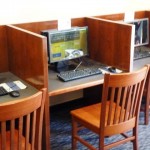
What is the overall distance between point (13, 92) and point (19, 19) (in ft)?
2.91

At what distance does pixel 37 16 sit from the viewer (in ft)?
9.14

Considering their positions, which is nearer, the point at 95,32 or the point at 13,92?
the point at 13,92

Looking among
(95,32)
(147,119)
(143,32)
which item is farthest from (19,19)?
(147,119)

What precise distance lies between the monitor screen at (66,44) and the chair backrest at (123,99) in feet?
2.15

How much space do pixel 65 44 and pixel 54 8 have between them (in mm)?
500

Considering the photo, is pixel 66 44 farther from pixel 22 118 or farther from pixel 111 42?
pixel 22 118

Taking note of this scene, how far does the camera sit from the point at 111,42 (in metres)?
2.60

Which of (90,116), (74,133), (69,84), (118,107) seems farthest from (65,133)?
(118,107)

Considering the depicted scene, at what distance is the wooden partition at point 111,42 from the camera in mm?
2434

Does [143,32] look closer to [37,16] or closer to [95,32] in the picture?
[95,32]

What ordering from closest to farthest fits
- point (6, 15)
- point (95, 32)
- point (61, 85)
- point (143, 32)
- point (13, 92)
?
point (13, 92)
point (61, 85)
point (6, 15)
point (95, 32)
point (143, 32)

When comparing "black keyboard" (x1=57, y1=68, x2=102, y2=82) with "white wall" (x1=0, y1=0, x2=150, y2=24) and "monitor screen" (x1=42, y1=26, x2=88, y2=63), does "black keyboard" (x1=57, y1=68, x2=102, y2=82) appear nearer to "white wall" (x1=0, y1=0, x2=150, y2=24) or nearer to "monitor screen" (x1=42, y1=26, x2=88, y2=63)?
"monitor screen" (x1=42, y1=26, x2=88, y2=63)

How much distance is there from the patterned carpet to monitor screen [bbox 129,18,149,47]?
803 mm

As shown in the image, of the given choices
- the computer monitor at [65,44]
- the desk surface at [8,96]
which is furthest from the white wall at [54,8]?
the desk surface at [8,96]
